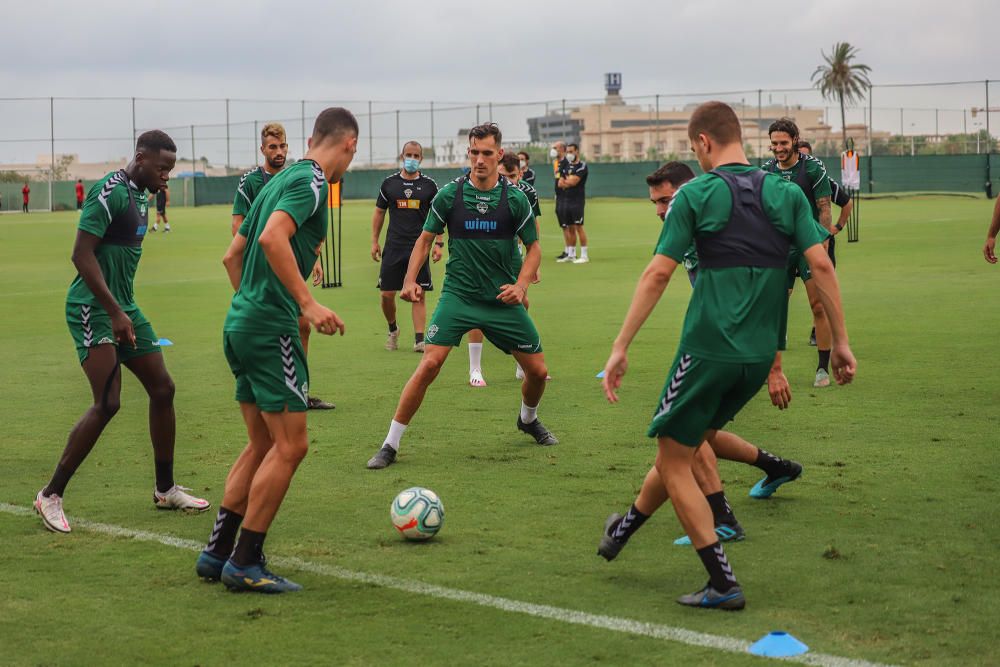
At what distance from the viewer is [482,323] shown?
904 cm

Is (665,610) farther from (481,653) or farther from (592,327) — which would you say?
(592,327)

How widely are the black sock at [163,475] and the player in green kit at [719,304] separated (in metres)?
3.18

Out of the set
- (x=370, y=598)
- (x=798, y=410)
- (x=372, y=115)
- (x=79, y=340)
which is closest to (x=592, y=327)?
(x=798, y=410)

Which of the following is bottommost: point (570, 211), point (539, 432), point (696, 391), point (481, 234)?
point (539, 432)

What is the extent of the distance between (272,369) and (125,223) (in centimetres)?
197

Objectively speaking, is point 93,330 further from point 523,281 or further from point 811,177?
point 811,177

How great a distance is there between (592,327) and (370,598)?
10.7 metres

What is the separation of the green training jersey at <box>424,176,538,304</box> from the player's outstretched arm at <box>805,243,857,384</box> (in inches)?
148

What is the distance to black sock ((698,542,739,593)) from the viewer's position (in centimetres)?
555

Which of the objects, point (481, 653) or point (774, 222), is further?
point (774, 222)

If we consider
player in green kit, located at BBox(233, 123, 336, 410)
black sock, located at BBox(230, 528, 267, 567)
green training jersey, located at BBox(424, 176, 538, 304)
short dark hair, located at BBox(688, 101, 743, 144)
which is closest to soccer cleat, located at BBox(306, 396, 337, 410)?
player in green kit, located at BBox(233, 123, 336, 410)

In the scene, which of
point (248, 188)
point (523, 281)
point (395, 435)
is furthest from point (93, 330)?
point (248, 188)

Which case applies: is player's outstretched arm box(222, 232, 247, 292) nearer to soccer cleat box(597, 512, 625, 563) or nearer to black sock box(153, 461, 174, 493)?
black sock box(153, 461, 174, 493)

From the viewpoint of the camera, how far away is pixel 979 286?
19.7 meters
